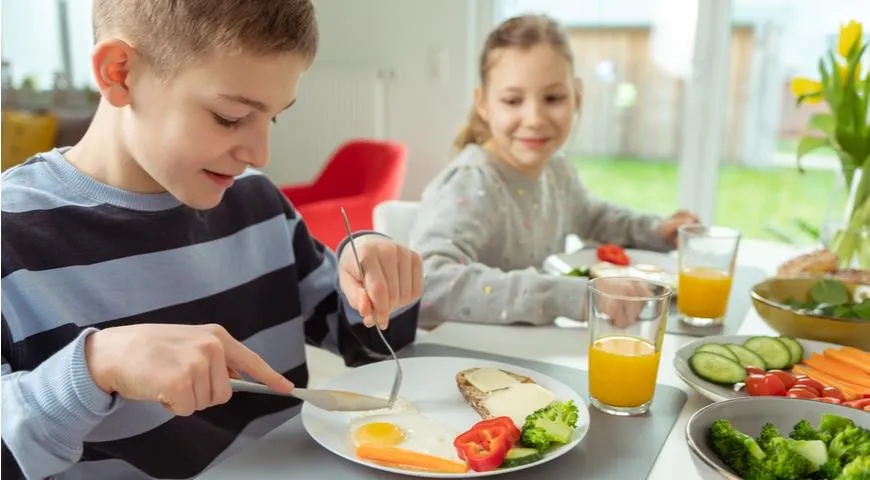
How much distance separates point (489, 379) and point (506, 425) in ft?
0.42

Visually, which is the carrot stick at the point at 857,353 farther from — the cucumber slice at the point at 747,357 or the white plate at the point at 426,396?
the white plate at the point at 426,396

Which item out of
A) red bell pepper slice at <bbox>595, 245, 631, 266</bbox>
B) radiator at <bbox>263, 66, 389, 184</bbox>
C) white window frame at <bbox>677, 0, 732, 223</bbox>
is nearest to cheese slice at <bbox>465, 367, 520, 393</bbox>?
red bell pepper slice at <bbox>595, 245, 631, 266</bbox>

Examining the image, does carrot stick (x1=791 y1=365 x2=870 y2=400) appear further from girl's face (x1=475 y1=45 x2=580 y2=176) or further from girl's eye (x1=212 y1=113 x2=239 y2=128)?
girl's face (x1=475 y1=45 x2=580 y2=176)

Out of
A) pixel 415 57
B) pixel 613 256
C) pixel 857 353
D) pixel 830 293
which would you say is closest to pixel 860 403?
pixel 857 353

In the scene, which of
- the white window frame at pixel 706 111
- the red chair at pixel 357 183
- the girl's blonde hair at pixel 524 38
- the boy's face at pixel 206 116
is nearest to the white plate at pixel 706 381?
the boy's face at pixel 206 116

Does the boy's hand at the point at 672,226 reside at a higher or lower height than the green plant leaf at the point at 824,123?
lower

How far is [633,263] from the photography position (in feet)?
5.02

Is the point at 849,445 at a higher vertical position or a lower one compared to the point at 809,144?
lower

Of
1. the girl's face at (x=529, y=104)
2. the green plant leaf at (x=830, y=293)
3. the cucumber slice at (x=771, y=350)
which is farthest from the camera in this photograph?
the girl's face at (x=529, y=104)

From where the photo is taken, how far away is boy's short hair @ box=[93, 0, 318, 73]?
86 cm

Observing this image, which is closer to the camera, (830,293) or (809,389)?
(809,389)

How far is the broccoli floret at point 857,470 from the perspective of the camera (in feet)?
2.12

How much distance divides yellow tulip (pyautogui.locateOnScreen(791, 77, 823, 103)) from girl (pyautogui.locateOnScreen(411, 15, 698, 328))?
36cm

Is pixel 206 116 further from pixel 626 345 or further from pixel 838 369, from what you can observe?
pixel 838 369
